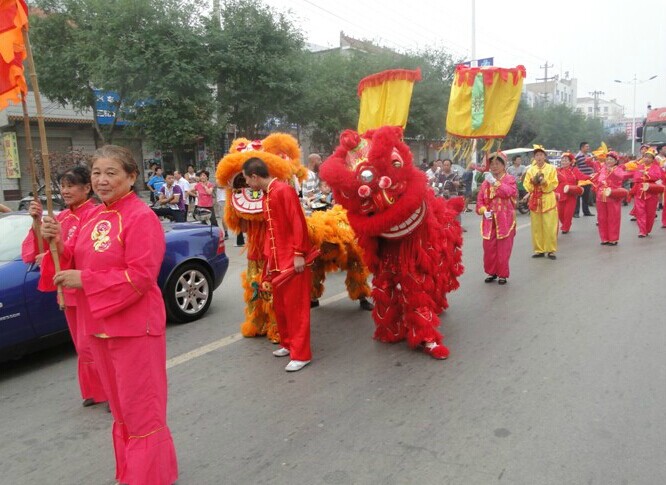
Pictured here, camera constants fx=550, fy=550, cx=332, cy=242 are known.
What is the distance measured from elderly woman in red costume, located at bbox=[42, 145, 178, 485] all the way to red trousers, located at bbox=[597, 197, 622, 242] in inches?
382

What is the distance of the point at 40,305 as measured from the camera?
4500 millimetres

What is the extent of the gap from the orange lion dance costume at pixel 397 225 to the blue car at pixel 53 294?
214 cm

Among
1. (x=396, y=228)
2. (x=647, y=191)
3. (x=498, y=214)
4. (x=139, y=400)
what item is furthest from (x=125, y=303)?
(x=647, y=191)

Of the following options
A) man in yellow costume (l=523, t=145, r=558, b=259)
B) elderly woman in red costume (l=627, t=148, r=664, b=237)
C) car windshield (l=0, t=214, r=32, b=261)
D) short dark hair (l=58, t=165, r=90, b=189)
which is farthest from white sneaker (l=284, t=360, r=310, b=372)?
elderly woman in red costume (l=627, t=148, r=664, b=237)

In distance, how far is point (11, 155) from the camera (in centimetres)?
1989

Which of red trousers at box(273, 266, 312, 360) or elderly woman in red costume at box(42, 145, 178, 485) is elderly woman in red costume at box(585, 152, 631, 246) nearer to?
red trousers at box(273, 266, 312, 360)

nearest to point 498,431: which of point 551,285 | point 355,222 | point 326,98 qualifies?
point 355,222

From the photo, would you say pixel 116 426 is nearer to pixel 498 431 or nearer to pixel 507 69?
pixel 498 431

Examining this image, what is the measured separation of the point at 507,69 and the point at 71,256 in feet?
17.8

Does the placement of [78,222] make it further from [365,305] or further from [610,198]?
[610,198]

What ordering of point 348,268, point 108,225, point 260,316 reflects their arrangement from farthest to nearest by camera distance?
point 348,268 < point 260,316 < point 108,225

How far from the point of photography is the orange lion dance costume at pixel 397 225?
4297 millimetres

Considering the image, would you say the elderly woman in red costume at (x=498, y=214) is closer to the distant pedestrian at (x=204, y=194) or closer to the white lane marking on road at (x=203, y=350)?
the white lane marking on road at (x=203, y=350)

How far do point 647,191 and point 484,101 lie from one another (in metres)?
6.41
